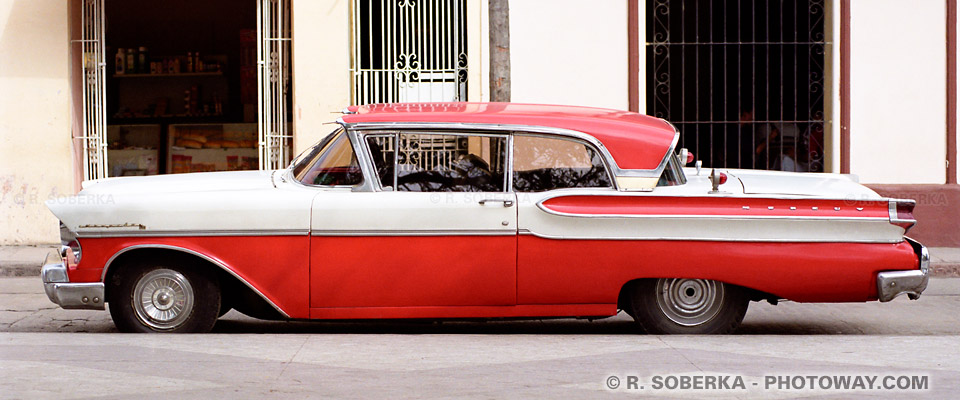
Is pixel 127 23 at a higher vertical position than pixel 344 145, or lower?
higher

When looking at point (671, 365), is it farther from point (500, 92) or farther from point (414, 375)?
point (500, 92)

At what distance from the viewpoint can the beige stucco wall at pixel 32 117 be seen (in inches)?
518

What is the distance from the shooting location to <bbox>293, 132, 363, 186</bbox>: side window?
7277mm

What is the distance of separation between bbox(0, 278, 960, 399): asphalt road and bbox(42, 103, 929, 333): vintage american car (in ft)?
0.96

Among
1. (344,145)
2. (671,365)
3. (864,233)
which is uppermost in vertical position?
(344,145)

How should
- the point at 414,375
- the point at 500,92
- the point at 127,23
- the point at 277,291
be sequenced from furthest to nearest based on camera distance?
the point at 127,23, the point at 500,92, the point at 277,291, the point at 414,375

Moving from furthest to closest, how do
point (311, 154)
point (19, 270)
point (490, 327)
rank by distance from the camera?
point (19, 270) < point (490, 327) < point (311, 154)

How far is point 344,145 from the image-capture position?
23.9 ft

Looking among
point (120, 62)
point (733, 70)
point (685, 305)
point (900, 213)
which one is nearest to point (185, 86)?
point (120, 62)

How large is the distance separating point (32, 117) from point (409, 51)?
4.24 m

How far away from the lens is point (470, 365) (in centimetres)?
615

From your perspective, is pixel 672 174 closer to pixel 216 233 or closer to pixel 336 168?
pixel 336 168

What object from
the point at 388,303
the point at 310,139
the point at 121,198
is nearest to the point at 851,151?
the point at 310,139

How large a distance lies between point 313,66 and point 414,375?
7.95m
